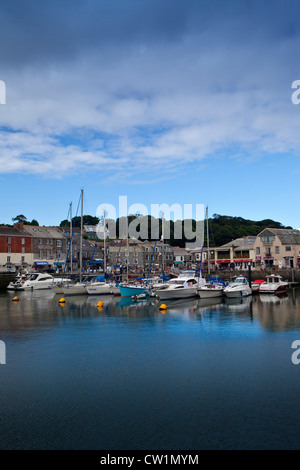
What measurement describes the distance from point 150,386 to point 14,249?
88926mm

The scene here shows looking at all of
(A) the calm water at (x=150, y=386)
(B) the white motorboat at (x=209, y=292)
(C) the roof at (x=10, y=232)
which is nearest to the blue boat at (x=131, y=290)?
(B) the white motorboat at (x=209, y=292)

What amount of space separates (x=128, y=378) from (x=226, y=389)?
4802 mm

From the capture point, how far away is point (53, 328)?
3319 centimetres

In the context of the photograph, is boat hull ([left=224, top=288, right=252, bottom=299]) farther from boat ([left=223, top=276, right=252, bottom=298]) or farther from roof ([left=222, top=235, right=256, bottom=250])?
roof ([left=222, top=235, right=256, bottom=250])

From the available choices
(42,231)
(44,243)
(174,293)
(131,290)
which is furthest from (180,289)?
(42,231)

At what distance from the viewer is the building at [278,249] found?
314 ft

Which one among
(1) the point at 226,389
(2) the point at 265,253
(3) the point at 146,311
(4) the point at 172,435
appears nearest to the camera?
(4) the point at 172,435

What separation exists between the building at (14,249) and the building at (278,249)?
59923 mm

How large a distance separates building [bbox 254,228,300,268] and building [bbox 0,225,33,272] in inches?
2359

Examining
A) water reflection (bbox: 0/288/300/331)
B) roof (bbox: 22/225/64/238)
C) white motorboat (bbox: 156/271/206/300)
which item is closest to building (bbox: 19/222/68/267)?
roof (bbox: 22/225/64/238)

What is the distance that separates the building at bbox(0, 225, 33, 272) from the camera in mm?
97750

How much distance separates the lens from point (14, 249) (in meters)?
99.8
